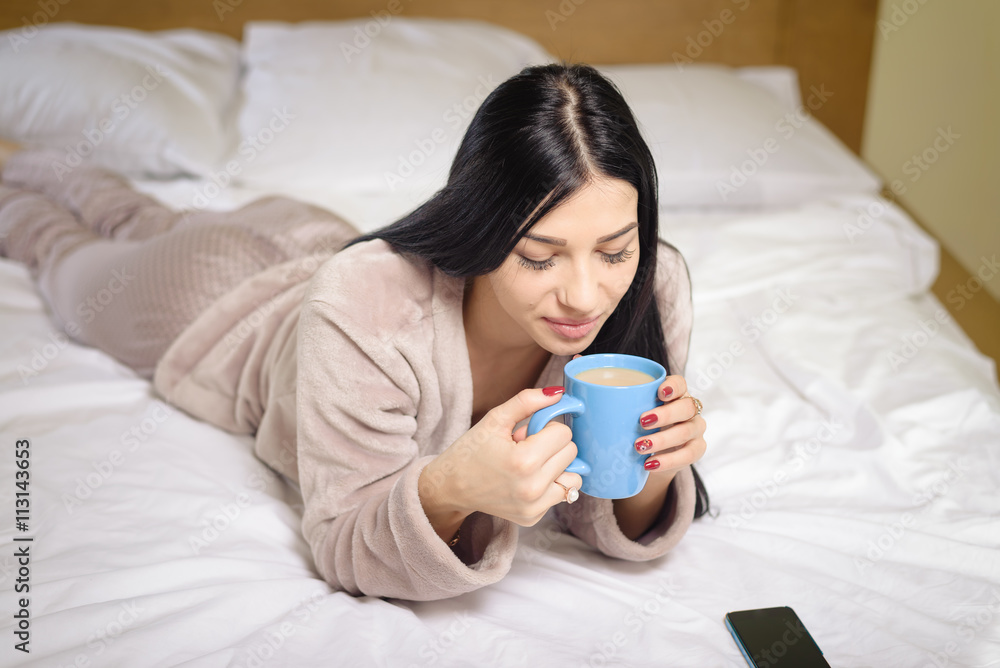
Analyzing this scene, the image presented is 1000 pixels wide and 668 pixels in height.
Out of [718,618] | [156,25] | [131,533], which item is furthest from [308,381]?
[156,25]

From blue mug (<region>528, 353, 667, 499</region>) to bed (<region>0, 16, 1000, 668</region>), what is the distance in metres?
0.20

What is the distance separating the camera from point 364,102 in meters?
2.22

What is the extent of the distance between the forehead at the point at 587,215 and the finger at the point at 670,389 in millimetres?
161

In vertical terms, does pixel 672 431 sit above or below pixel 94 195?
above

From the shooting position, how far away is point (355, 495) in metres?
0.93

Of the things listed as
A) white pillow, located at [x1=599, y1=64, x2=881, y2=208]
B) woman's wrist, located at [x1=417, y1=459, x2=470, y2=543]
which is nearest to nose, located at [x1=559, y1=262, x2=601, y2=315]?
woman's wrist, located at [x1=417, y1=459, x2=470, y2=543]

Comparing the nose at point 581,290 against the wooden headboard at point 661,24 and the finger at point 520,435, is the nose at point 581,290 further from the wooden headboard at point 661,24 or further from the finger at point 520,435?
the wooden headboard at point 661,24

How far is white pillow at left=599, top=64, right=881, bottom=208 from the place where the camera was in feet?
7.27

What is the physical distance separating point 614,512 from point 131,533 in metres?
0.61

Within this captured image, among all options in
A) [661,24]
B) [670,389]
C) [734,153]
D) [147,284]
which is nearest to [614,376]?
[670,389]

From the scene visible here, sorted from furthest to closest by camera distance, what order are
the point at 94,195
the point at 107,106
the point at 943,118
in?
the point at 943,118 < the point at 107,106 < the point at 94,195

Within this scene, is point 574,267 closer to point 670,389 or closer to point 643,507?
point 670,389

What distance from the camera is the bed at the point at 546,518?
2.93ft

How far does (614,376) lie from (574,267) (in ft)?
0.39
